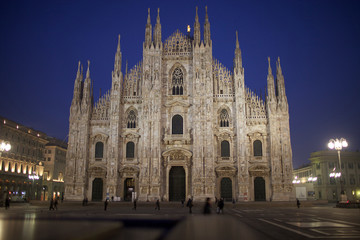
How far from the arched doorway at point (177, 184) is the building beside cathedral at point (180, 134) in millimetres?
123

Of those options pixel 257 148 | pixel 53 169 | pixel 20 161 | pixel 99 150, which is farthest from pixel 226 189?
pixel 53 169

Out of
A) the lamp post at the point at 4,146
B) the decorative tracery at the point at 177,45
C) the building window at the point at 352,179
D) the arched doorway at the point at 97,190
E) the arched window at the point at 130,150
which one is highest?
the decorative tracery at the point at 177,45

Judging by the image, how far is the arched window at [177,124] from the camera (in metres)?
41.1

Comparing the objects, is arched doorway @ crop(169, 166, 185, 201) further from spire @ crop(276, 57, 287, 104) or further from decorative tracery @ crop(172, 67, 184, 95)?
spire @ crop(276, 57, 287, 104)

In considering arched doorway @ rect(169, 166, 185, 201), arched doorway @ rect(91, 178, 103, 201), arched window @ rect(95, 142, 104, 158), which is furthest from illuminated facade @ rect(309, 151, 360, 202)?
arched window @ rect(95, 142, 104, 158)

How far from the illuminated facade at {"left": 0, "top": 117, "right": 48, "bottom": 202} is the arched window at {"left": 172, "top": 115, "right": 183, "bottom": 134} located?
75.1 feet

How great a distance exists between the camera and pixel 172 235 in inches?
163

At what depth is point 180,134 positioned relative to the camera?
40469mm

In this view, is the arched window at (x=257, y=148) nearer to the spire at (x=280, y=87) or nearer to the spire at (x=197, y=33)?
the spire at (x=280, y=87)

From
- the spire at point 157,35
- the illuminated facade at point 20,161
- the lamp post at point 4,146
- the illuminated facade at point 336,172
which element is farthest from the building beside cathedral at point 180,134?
the illuminated facade at point 336,172

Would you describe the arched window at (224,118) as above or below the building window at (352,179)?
above

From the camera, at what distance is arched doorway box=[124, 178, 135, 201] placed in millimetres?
40228

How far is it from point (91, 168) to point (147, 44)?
17496mm

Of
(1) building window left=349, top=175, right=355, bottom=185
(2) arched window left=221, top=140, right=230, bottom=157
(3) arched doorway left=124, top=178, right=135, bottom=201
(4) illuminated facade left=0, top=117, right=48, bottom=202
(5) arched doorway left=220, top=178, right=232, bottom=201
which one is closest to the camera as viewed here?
(5) arched doorway left=220, top=178, right=232, bottom=201
